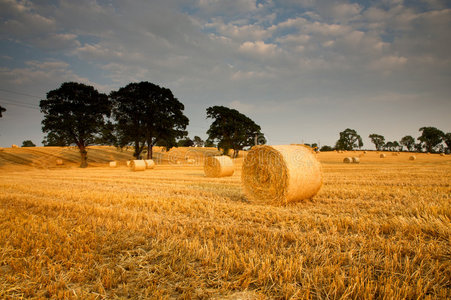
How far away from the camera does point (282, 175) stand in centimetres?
575

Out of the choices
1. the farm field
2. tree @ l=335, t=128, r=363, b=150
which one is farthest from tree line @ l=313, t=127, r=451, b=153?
the farm field

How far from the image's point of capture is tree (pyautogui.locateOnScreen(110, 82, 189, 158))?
30.3 meters

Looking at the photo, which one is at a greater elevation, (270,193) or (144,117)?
(144,117)

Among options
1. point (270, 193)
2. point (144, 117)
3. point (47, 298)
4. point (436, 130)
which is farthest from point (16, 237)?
point (436, 130)

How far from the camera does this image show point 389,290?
5.94ft

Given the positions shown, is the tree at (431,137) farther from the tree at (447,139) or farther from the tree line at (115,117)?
the tree line at (115,117)

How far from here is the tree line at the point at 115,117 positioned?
26453mm

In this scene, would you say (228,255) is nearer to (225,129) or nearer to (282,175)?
(282,175)

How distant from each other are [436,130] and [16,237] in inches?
4484

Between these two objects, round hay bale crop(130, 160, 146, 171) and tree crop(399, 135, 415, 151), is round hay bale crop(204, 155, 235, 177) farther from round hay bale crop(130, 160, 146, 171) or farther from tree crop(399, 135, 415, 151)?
tree crop(399, 135, 415, 151)

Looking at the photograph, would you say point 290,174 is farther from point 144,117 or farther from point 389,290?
point 144,117

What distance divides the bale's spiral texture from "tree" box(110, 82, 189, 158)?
86.8ft

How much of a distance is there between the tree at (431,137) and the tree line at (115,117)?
3733 inches

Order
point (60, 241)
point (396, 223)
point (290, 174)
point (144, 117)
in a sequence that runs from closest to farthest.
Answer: point (60, 241)
point (396, 223)
point (290, 174)
point (144, 117)
